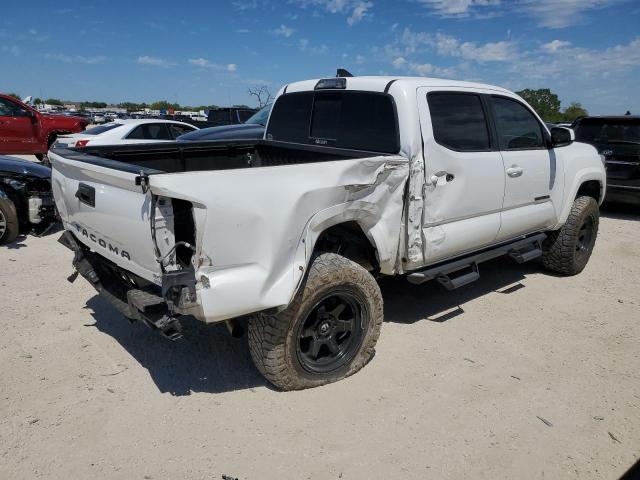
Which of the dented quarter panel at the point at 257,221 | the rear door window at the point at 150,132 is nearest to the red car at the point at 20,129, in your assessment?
the rear door window at the point at 150,132

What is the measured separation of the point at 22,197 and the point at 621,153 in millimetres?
9437

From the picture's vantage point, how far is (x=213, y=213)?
8.34 feet

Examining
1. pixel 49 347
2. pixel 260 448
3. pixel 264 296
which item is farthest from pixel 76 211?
pixel 260 448

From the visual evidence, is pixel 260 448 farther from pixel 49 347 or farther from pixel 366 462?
pixel 49 347

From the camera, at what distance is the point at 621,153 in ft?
28.7

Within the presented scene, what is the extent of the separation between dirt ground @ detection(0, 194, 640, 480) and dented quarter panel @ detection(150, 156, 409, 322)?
2.54ft

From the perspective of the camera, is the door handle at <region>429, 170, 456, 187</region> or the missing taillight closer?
the missing taillight

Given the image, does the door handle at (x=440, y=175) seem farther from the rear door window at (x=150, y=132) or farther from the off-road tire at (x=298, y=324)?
the rear door window at (x=150, y=132)

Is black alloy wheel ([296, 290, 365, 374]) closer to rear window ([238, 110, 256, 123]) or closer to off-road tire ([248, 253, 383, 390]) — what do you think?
off-road tire ([248, 253, 383, 390])

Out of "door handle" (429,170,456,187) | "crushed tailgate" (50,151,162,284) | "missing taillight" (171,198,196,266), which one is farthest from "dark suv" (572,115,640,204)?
"crushed tailgate" (50,151,162,284)

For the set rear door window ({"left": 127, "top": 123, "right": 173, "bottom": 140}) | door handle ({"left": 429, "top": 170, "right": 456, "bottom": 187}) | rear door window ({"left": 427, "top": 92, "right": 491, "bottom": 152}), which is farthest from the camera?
rear door window ({"left": 127, "top": 123, "right": 173, "bottom": 140})

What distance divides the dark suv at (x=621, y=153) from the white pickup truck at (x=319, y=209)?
13.7 ft

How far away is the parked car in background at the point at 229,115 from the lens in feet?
50.6

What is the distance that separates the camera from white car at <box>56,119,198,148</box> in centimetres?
1000
